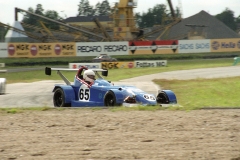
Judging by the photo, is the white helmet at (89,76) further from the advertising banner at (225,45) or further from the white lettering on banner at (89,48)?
the advertising banner at (225,45)

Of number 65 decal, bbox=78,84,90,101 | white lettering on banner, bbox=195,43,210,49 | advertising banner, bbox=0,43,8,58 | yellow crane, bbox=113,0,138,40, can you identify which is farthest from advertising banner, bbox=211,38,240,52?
number 65 decal, bbox=78,84,90,101

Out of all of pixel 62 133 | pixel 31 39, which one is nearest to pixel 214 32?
pixel 31 39

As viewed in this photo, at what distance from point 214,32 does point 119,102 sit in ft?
253

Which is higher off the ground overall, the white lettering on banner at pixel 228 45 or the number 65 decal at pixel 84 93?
the white lettering on banner at pixel 228 45

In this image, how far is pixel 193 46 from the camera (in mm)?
60531

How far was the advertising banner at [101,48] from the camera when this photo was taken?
2298 inches

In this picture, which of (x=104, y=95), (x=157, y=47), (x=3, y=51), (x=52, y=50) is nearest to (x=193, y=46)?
(x=157, y=47)

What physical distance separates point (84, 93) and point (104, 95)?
1.04 metres

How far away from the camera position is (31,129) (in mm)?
9445

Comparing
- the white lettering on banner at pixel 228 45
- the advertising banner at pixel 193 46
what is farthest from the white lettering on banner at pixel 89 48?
the white lettering on banner at pixel 228 45

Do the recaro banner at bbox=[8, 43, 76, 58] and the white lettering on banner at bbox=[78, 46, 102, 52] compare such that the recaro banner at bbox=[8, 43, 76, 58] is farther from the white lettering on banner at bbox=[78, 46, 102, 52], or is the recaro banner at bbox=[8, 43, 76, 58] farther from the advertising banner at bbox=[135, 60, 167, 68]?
the advertising banner at bbox=[135, 60, 167, 68]

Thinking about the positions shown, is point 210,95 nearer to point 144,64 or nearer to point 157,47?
point 144,64

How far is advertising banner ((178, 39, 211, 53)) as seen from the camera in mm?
60438

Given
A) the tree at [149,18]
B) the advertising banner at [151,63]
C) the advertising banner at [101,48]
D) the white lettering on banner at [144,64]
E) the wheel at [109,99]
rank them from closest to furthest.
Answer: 1. the wheel at [109,99]
2. the white lettering on banner at [144,64]
3. the advertising banner at [151,63]
4. the advertising banner at [101,48]
5. the tree at [149,18]
